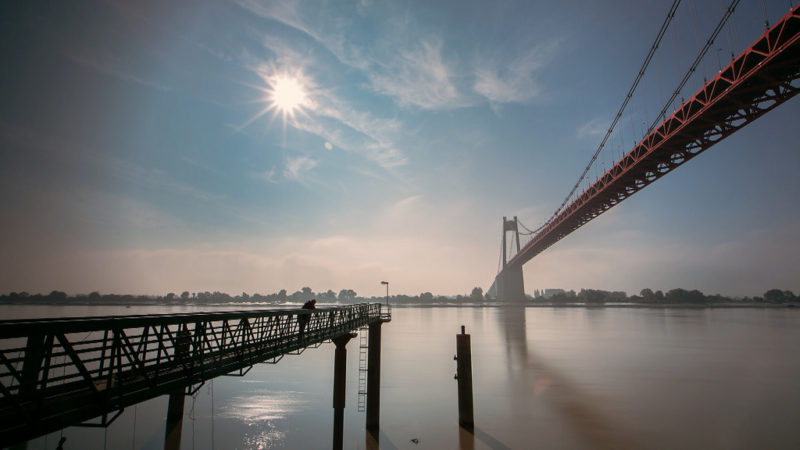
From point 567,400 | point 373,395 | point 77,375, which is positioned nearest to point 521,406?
point 567,400

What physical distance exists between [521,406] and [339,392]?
1141 centimetres

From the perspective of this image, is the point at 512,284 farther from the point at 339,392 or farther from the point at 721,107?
the point at 339,392

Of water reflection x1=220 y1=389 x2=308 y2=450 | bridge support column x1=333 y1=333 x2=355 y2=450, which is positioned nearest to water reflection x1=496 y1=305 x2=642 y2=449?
bridge support column x1=333 y1=333 x2=355 y2=450

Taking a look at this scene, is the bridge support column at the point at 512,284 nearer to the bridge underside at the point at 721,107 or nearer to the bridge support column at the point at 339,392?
the bridge underside at the point at 721,107

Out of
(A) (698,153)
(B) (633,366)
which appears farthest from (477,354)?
(A) (698,153)

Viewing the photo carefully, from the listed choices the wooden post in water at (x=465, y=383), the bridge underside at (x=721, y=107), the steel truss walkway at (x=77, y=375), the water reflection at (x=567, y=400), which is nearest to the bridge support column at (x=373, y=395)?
the wooden post in water at (x=465, y=383)

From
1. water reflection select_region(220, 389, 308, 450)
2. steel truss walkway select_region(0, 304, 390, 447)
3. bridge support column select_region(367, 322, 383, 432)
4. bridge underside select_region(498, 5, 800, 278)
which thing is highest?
bridge underside select_region(498, 5, 800, 278)

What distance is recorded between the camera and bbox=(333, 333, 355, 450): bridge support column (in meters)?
14.7

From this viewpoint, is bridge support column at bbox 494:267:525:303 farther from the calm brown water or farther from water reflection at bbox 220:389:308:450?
A: water reflection at bbox 220:389:308:450

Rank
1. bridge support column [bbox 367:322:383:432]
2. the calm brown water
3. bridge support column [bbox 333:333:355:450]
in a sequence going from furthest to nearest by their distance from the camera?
bridge support column [bbox 367:322:383:432] < the calm brown water < bridge support column [bbox 333:333:355:450]

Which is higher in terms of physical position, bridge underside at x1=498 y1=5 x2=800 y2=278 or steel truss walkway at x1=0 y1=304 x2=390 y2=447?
bridge underside at x1=498 y1=5 x2=800 y2=278

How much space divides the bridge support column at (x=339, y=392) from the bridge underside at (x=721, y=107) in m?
26.1

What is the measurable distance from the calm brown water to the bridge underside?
1795cm

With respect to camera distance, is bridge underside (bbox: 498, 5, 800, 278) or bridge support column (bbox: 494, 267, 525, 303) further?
bridge support column (bbox: 494, 267, 525, 303)
